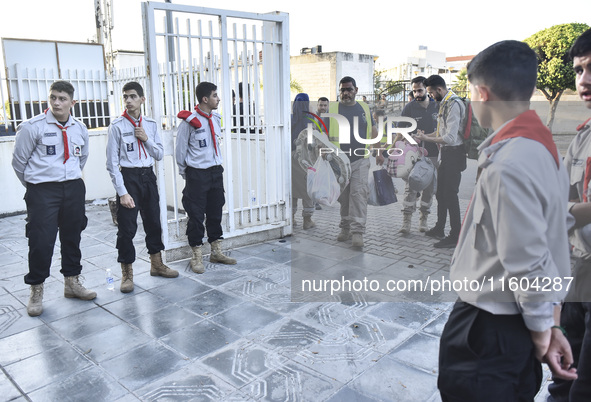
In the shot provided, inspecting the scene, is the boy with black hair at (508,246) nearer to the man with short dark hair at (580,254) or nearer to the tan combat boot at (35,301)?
the man with short dark hair at (580,254)

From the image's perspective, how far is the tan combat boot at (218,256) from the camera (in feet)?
17.3

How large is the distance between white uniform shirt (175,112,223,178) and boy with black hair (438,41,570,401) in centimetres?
365

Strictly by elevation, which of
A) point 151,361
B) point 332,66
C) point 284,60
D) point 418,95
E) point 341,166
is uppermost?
point 332,66

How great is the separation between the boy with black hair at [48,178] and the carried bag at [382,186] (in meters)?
3.80

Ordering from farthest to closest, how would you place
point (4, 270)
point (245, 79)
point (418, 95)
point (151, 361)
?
point (418, 95)
point (245, 79)
point (4, 270)
point (151, 361)

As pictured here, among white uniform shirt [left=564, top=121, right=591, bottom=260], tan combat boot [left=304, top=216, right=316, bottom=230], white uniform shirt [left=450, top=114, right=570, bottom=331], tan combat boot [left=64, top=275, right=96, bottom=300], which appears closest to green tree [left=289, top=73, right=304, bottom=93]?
tan combat boot [left=304, top=216, right=316, bottom=230]

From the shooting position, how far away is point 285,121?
240 inches

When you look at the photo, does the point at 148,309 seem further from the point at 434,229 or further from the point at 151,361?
the point at 434,229

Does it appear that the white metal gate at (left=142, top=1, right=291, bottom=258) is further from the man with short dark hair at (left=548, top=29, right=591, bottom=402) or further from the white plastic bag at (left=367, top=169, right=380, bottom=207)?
the man with short dark hair at (left=548, top=29, right=591, bottom=402)

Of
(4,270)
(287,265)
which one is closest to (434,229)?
(287,265)

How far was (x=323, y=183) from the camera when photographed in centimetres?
595

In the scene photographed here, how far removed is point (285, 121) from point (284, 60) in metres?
0.80

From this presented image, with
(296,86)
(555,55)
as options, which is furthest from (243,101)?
(296,86)

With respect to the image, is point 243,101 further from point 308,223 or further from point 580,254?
point 580,254
